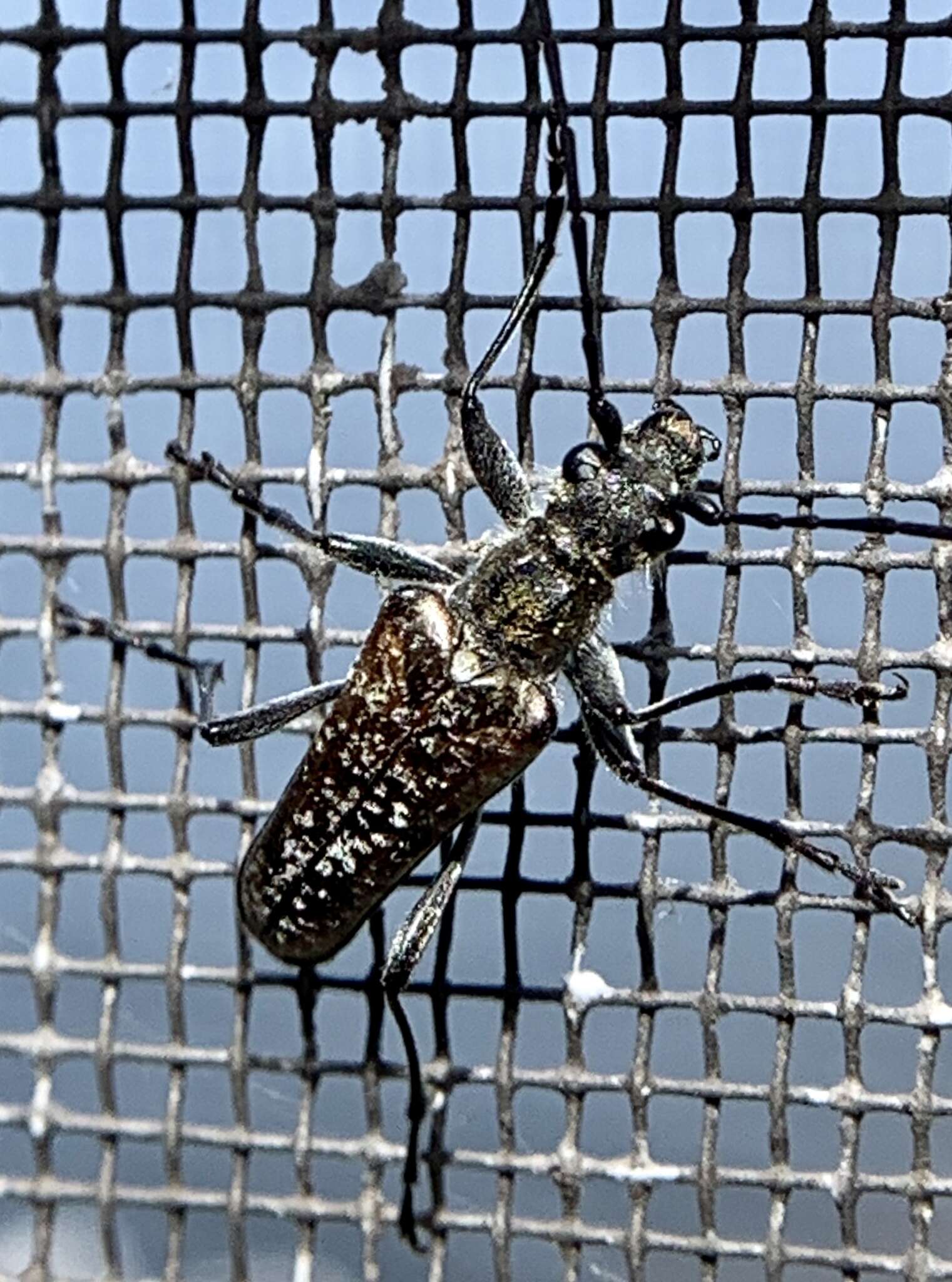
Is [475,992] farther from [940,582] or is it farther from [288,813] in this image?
[940,582]

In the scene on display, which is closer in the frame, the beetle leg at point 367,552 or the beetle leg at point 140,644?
the beetle leg at point 367,552

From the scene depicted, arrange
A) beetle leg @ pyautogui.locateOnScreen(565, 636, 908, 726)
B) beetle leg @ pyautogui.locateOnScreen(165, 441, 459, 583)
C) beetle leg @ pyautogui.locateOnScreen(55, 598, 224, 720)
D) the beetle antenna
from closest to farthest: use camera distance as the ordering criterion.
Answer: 1. the beetle antenna
2. beetle leg @ pyautogui.locateOnScreen(565, 636, 908, 726)
3. beetle leg @ pyautogui.locateOnScreen(165, 441, 459, 583)
4. beetle leg @ pyautogui.locateOnScreen(55, 598, 224, 720)

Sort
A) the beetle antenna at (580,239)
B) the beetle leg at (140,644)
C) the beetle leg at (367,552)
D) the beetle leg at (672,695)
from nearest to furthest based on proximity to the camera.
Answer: the beetle antenna at (580,239), the beetle leg at (672,695), the beetle leg at (367,552), the beetle leg at (140,644)

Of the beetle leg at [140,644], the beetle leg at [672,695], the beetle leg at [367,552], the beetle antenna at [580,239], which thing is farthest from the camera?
the beetle leg at [140,644]

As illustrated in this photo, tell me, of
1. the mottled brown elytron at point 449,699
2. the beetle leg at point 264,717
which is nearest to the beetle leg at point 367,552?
the mottled brown elytron at point 449,699

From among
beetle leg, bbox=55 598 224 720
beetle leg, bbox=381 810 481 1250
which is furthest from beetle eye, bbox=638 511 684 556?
beetle leg, bbox=55 598 224 720

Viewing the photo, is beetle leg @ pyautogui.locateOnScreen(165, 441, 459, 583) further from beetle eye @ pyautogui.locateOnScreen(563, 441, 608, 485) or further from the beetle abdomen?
beetle eye @ pyautogui.locateOnScreen(563, 441, 608, 485)

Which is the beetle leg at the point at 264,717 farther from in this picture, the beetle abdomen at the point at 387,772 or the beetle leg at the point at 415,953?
the beetle leg at the point at 415,953

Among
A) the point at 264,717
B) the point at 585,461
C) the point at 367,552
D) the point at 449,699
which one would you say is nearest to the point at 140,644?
the point at 264,717
